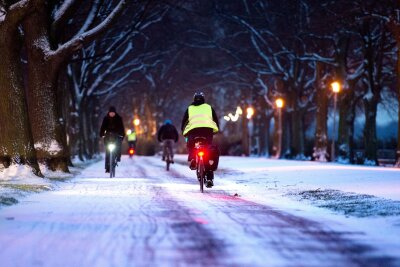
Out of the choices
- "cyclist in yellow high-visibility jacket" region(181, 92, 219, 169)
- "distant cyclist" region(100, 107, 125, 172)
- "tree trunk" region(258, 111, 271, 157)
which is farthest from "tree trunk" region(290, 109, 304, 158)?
"cyclist in yellow high-visibility jacket" region(181, 92, 219, 169)

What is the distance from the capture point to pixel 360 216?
9641 mm

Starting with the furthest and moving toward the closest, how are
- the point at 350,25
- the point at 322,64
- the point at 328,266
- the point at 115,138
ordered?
1. the point at 322,64
2. the point at 350,25
3. the point at 115,138
4. the point at 328,266

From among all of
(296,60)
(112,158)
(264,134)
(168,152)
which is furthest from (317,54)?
(264,134)

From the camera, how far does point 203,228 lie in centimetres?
797

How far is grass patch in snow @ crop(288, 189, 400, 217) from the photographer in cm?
995

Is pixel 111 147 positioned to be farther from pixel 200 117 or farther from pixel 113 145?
pixel 200 117

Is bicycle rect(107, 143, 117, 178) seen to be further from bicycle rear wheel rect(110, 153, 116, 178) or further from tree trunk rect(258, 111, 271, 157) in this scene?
tree trunk rect(258, 111, 271, 157)

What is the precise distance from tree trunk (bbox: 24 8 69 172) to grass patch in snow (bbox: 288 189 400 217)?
9.28 m

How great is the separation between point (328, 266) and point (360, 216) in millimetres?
4142

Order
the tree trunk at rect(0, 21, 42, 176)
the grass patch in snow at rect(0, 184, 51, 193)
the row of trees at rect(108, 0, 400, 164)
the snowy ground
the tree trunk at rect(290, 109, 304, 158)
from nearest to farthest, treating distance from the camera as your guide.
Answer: the snowy ground < the grass patch in snow at rect(0, 184, 51, 193) < the tree trunk at rect(0, 21, 42, 176) < the row of trees at rect(108, 0, 400, 164) < the tree trunk at rect(290, 109, 304, 158)

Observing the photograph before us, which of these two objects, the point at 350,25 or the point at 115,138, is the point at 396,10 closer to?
the point at 350,25

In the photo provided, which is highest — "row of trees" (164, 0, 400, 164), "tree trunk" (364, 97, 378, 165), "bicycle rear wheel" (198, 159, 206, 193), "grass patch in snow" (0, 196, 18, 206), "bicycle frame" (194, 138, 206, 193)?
A: "row of trees" (164, 0, 400, 164)

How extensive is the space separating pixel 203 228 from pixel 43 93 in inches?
548

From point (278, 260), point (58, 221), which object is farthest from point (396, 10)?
point (278, 260)
